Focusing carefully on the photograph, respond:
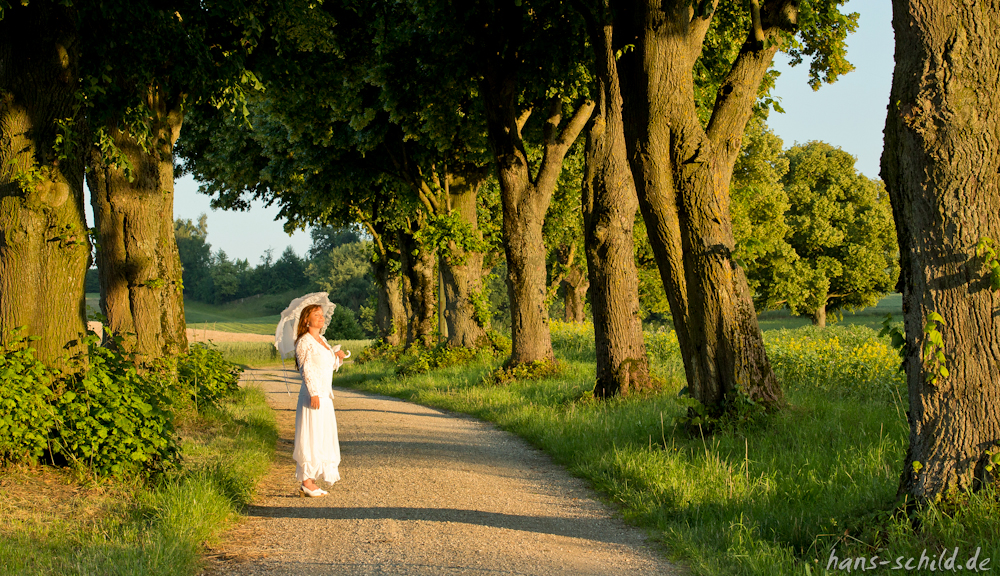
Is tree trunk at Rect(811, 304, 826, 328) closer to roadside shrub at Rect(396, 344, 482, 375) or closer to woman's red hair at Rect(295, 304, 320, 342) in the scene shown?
roadside shrub at Rect(396, 344, 482, 375)

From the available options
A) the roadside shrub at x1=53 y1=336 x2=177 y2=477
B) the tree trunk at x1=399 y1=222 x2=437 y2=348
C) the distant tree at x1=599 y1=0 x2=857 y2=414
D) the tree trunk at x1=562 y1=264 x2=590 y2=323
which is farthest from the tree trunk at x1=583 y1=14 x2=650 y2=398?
the tree trunk at x1=562 y1=264 x2=590 y2=323

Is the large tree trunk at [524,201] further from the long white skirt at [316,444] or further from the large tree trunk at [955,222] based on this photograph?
the large tree trunk at [955,222]

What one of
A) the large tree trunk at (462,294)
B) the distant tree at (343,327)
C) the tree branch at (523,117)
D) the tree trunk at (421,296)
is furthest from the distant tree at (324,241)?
the tree branch at (523,117)

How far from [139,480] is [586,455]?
4.37 metres

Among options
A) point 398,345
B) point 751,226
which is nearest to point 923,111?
point 398,345

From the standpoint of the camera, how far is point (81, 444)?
264 inches

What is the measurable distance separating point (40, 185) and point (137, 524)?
3718 millimetres

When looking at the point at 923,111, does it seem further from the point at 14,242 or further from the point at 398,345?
the point at 398,345

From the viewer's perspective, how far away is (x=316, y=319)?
7812 millimetres

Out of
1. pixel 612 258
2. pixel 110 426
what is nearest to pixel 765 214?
pixel 612 258

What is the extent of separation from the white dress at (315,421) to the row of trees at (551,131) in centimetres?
233

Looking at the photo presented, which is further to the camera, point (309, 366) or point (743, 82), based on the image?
point (743, 82)

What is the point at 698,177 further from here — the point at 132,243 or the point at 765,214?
the point at 765,214

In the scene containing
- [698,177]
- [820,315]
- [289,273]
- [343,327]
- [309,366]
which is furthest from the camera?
[289,273]
